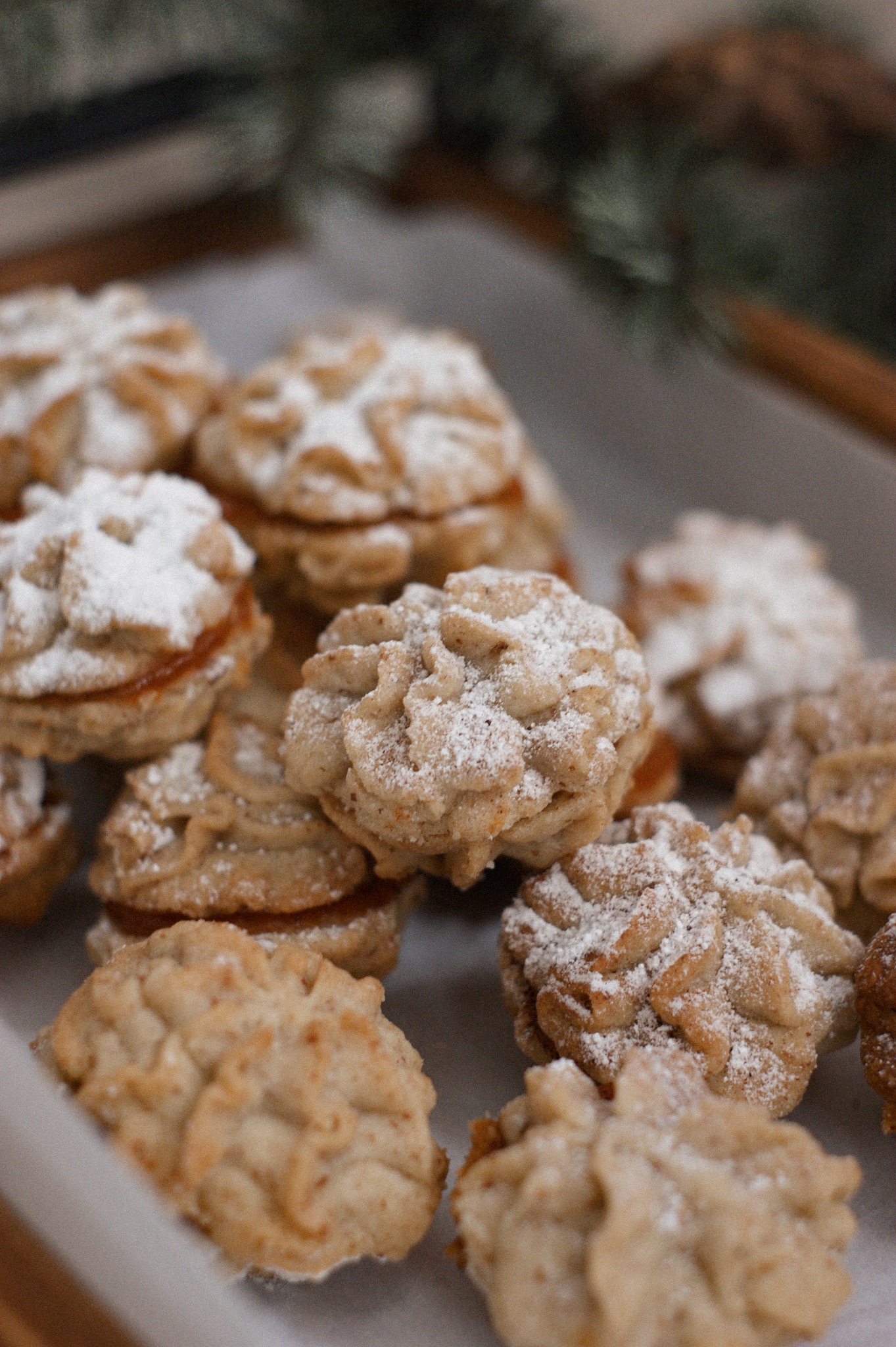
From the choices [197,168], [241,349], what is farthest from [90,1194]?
[197,168]

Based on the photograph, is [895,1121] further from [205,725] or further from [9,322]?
[9,322]

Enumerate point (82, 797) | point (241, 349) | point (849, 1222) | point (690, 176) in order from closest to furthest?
point (849, 1222), point (82, 797), point (690, 176), point (241, 349)

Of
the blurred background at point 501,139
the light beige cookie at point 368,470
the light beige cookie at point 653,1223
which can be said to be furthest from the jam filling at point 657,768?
the blurred background at point 501,139

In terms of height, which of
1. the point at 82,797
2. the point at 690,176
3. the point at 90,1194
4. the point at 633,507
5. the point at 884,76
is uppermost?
the point at 884,76

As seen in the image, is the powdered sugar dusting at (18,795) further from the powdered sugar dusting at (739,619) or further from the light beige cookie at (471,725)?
the powdered sugar dusting at (739,619)

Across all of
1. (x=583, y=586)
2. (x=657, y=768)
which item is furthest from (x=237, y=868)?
(x=583, y=586)

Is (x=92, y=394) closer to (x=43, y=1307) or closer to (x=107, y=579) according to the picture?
(x=107, y=579)

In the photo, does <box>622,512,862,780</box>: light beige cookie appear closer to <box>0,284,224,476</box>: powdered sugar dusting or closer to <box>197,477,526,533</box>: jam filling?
<box>197,477,526,533</box>: jam filling
